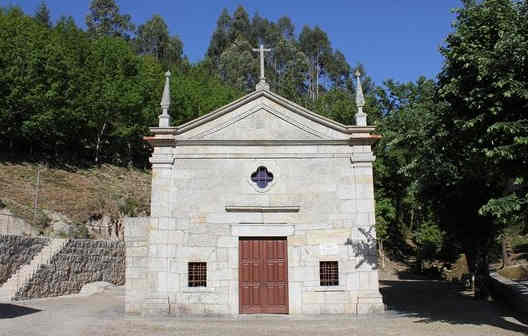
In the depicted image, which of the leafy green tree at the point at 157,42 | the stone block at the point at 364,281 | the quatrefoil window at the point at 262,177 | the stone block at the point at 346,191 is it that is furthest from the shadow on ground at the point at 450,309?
the leafy green tree at the point at 157,42

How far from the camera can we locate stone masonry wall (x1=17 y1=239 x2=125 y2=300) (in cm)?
1958

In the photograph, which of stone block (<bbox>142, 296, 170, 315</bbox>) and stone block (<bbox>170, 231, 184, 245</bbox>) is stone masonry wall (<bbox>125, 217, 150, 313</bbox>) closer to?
stone block (<bbox>142, 296, 170, 315</bbox>)

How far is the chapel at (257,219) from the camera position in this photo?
47.2ft

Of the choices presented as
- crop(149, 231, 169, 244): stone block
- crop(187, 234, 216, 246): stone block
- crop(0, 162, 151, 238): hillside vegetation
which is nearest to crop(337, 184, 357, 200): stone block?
crop(187, 234, 216, 246): stone block

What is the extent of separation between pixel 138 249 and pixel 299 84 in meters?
48.5

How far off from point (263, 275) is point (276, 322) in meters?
1.84

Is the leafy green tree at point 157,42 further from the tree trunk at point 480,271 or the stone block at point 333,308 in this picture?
the stone block at point 333,308

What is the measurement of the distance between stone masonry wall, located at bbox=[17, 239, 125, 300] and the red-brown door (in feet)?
32.1

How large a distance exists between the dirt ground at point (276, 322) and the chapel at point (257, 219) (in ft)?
2.60

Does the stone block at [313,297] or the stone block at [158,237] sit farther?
the stone block at [158,237]

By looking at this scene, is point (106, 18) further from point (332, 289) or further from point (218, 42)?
point (332, 289)

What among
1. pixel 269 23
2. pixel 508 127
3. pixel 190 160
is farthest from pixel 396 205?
pixel 269 23

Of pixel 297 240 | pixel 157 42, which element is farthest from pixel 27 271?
pixel 157 42

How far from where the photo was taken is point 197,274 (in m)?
14.6
